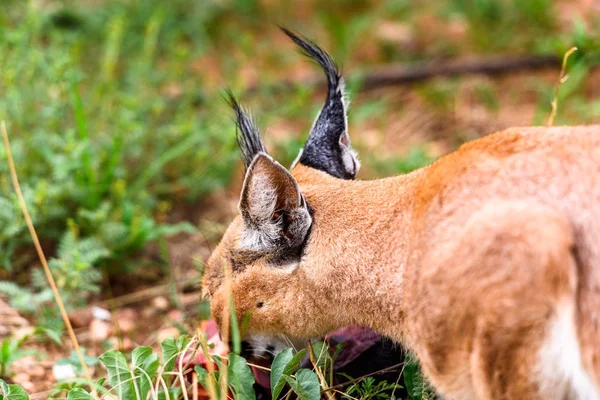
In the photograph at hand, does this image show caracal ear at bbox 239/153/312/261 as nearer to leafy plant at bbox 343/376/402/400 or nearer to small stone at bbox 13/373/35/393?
leafy plant at bbox 343/376/402/400

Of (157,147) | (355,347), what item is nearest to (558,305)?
(355,347)

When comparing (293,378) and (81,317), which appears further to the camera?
(81,317)

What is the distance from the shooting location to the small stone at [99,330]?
4766 mm

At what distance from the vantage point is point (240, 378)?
3.47 meters

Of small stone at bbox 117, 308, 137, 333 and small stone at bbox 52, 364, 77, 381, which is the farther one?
small stone at bbox 117, 308, 137, 333

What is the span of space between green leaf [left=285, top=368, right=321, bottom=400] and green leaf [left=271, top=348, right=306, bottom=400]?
4cm

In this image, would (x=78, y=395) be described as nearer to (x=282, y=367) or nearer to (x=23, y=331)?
(x=282, y=367)

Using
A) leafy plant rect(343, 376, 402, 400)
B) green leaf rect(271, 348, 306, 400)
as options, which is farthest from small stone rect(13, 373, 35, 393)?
leafy plant rect(343, 376, 402, 400)

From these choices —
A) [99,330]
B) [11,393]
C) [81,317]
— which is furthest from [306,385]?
[81,317]

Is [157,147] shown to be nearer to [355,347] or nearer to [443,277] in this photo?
[355,347]

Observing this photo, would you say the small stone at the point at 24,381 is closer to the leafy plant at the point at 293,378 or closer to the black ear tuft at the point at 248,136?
the leafy plant at the point at 293,378

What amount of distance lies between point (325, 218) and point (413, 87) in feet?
14.0

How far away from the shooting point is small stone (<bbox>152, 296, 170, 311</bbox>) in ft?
16.8

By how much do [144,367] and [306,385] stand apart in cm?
72
